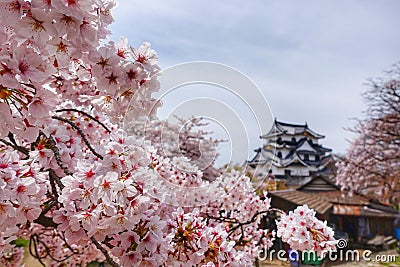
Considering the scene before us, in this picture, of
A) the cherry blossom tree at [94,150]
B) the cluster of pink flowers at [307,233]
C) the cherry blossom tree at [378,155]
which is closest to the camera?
the cherry blossom tree at [94,150]

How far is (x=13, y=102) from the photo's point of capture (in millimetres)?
1122

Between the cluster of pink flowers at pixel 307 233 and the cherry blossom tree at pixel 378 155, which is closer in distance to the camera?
the cluster of pink flowers at pixel 307 233

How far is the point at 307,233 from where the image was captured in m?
2.18

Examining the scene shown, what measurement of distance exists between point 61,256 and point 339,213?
983 cm

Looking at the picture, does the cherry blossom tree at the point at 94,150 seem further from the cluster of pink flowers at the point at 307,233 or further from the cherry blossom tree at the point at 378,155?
the cherry blossom tree at the point at 378,155

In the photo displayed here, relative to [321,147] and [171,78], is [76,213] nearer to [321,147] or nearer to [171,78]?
[171,78]

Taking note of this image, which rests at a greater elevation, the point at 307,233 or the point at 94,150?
the point at 94,150

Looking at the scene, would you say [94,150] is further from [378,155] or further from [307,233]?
[378,155]

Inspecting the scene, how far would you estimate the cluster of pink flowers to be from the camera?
216 centimetres

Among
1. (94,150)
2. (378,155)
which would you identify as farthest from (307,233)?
(378,155)

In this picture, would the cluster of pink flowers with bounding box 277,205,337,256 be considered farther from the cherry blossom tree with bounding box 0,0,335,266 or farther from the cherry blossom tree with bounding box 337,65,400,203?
the cherry blossom tree with bounding box 337,65,400,203

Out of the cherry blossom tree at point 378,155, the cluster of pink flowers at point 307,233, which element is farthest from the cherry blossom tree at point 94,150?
the cherry blossom tree at point 378,155

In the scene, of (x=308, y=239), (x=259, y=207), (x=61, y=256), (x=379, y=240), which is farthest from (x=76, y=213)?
(x=379, y=240)

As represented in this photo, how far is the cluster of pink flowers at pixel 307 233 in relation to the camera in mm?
2162
